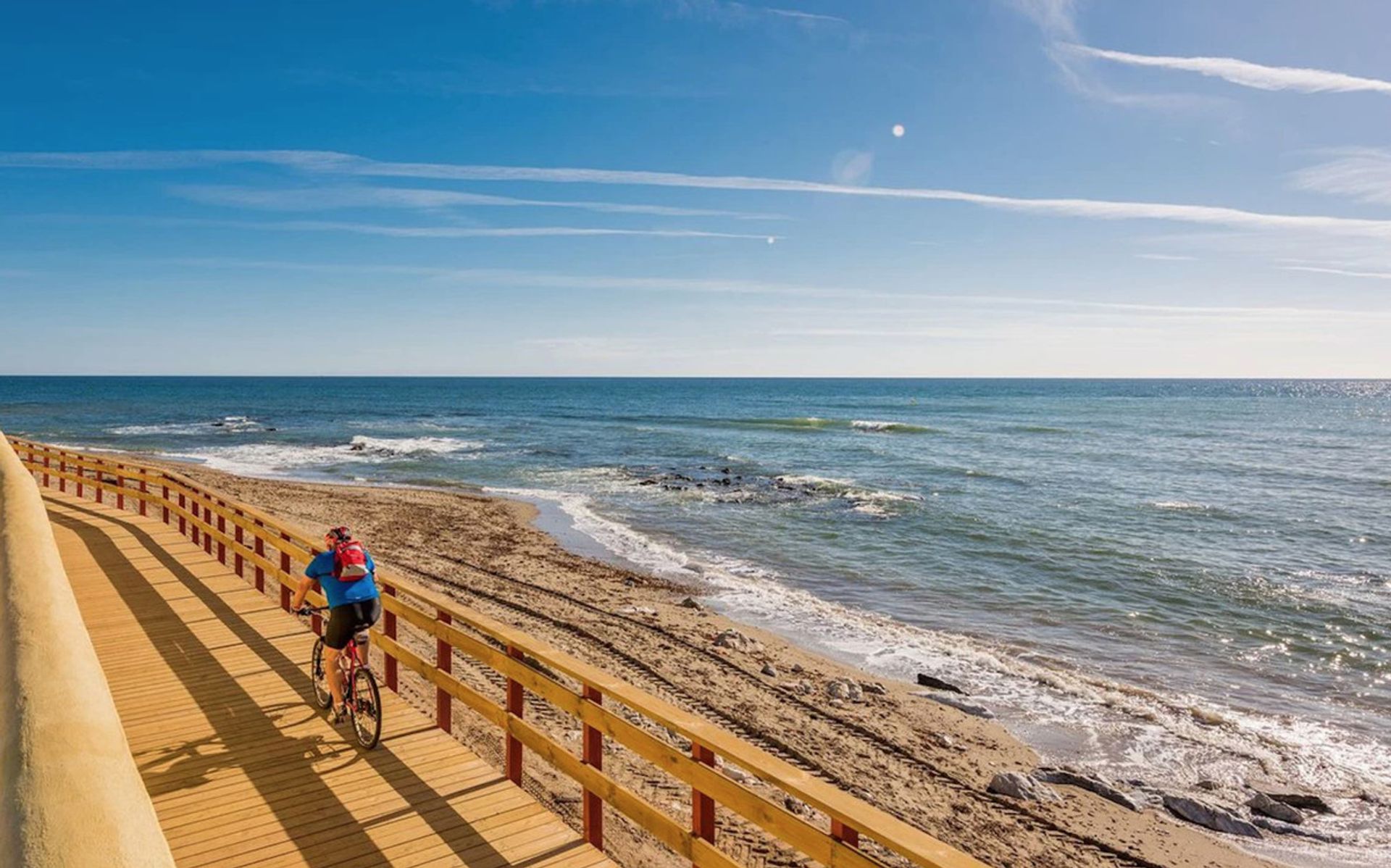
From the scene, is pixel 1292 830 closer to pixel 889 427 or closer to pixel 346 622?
pixel 346 622

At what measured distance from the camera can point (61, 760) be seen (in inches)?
87.7

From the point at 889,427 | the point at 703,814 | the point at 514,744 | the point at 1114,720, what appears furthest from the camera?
the point at 889,427

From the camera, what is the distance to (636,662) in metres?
14.6

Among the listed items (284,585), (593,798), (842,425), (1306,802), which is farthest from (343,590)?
(842,425)

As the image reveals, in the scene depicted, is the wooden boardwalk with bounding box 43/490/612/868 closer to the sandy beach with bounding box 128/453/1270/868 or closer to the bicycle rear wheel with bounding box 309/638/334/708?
the bicycle rear wheel with bounding box 309/638/334/708

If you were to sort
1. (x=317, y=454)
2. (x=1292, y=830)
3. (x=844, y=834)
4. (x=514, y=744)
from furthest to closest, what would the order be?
1. (x=317, y=454)
2. (x=1292, y=830)
3. (x=514, y=744)
4. (x=844, y=834)

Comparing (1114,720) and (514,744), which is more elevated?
(514,744)

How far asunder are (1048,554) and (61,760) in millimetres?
26279

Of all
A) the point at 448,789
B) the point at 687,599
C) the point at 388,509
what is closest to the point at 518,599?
the point at 687,599

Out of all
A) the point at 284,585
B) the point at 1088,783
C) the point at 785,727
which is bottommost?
the point at 1088,783

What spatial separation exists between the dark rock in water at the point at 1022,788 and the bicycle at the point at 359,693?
8.04 m

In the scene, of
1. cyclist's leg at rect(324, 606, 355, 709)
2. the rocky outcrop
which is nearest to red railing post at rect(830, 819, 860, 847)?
cyclist's leg at rect(324, 606, 355, 709)

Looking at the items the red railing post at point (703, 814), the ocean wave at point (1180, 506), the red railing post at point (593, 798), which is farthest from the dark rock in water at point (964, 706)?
the ocean wave at point (1180, 506)

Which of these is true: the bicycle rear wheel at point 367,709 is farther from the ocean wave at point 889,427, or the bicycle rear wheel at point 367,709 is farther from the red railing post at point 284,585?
the ocean wave at point 889,427
